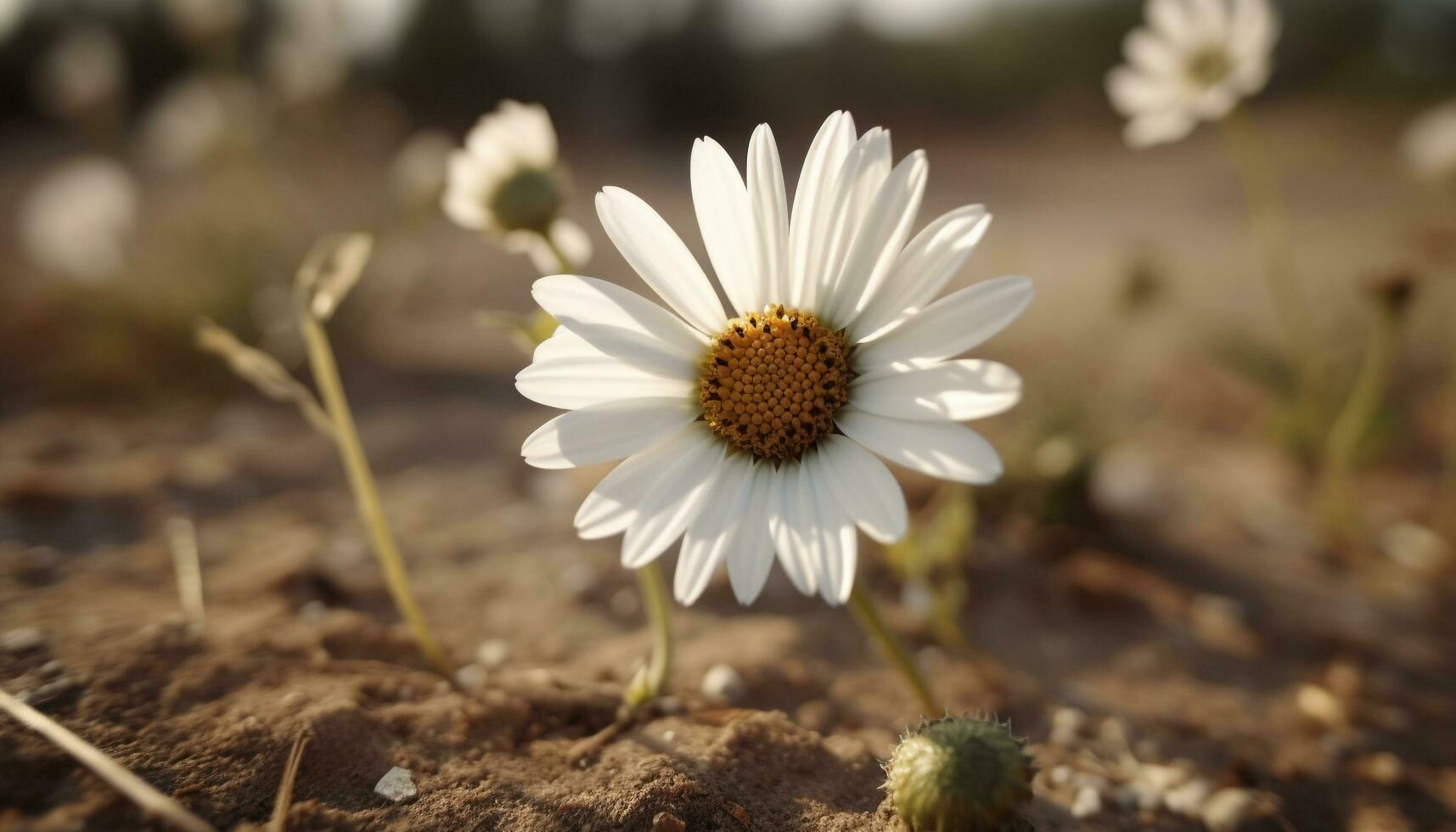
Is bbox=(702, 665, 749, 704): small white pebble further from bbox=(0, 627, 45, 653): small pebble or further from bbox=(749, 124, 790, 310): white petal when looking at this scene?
bbox=(0, 627, 45, 653): small pebble

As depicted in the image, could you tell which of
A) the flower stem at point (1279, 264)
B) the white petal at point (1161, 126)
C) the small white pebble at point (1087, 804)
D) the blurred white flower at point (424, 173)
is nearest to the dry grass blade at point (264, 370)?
the small white pebble at point (1087, 804)

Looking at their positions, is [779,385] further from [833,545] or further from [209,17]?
[209,17]

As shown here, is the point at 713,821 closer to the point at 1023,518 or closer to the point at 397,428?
the point at 1023,518

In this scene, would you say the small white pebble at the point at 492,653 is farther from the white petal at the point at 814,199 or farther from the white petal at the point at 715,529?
the white petal at the point at 814,199

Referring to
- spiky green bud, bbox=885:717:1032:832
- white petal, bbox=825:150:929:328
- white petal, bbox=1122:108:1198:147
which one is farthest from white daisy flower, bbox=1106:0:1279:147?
spiky green bud, bbox=885:717:1032:832

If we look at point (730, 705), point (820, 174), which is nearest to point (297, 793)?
point (730, 705)

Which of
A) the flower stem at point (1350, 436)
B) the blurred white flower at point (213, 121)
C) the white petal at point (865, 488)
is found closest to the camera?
the white petal at point (865, 488)
